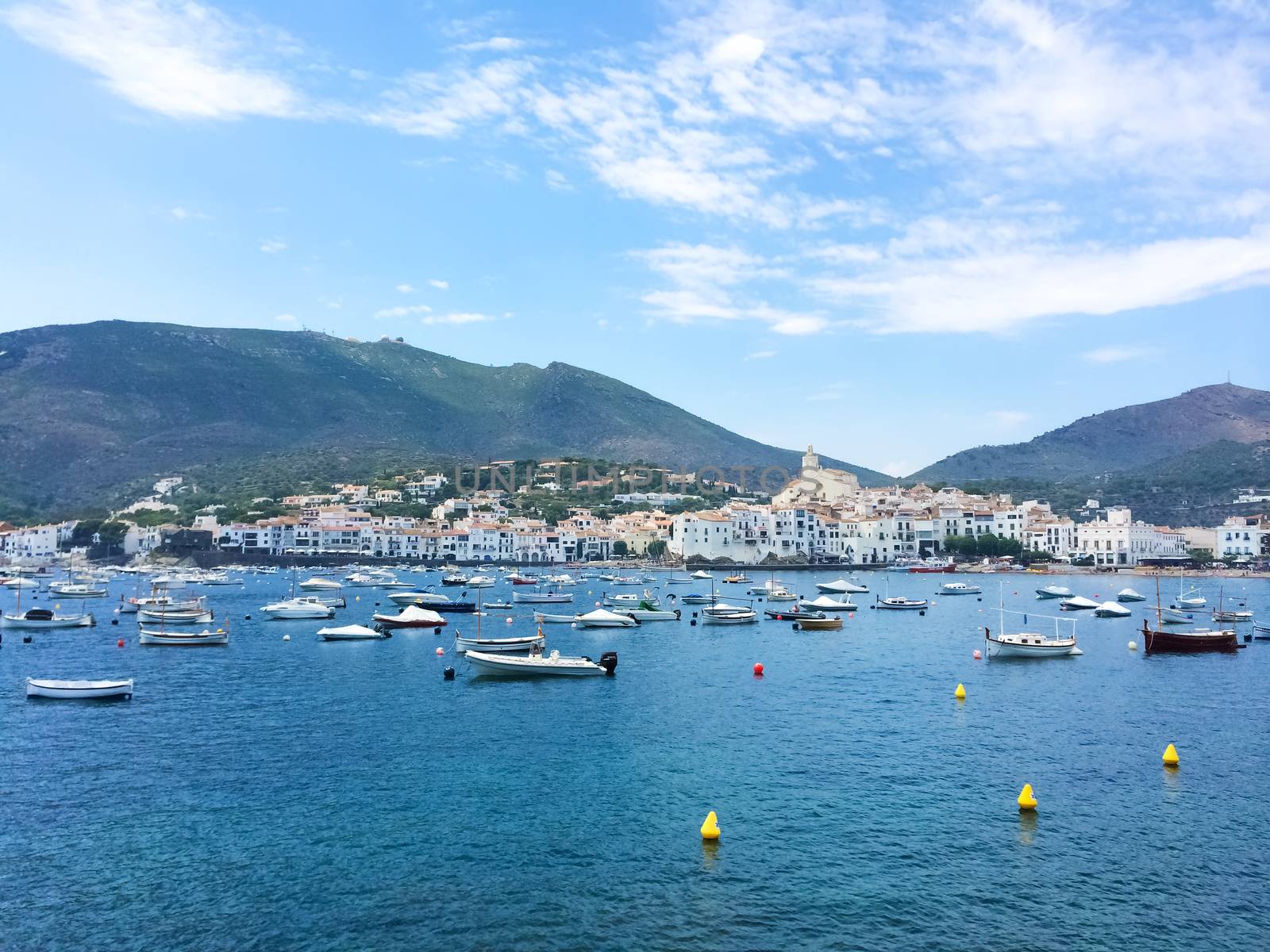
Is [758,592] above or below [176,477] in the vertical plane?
below

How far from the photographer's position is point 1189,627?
194 feet


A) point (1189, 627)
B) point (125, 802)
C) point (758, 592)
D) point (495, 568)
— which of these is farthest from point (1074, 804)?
point (495, 568)

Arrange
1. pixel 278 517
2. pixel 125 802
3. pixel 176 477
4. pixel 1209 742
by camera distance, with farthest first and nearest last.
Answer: pixel 176 477 → pixel 278 517 → pixel 1209 742 → pixel 125 802

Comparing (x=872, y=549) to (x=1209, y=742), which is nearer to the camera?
(x=1209, y=742)

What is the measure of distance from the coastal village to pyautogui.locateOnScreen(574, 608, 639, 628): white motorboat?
72.2 m

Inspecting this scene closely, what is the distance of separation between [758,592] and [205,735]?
64.2m

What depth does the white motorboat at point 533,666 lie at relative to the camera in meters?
36.0

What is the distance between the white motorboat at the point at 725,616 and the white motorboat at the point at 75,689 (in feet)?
116

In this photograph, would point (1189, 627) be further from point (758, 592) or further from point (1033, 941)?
point (1033, 941)

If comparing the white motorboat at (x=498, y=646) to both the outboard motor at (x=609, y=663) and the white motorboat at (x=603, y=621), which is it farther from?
the white motorboat at (x=603, y=621)

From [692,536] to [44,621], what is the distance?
288ft

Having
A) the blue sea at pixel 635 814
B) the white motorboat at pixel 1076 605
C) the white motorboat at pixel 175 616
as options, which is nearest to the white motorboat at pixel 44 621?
the white motorboat at pixel 175 616

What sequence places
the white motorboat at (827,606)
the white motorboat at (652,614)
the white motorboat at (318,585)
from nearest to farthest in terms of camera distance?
the white motorboat at (652,614) → the white motorboat at (827,606) → the white motorboat at (318,585)

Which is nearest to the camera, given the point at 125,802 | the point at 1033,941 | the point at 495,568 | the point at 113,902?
the point at 1033,941
